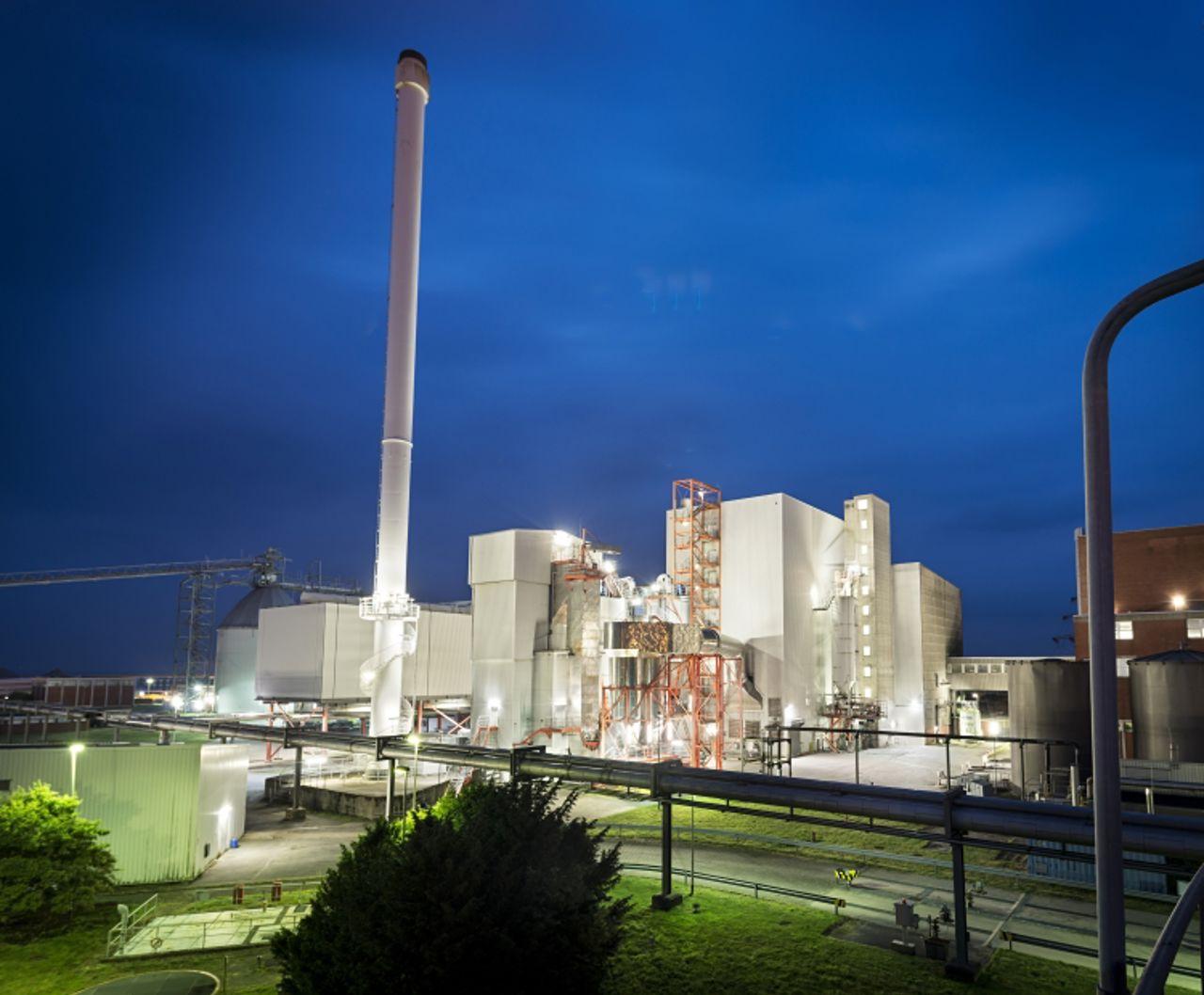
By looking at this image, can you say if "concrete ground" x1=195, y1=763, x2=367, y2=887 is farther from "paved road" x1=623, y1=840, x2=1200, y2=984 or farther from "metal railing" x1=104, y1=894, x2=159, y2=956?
"paved road" x1=623, y1=840, x2=1200, y2=984

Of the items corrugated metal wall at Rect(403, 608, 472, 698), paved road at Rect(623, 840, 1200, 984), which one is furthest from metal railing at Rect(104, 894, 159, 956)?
corrugated metal wall at Rect(403, 608, 472, 698)

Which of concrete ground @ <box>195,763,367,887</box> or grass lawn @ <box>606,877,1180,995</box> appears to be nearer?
grass lawn @ <box>606,877,1180,995</box>

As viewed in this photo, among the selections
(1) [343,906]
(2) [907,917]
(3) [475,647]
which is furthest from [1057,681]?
(1) [343,906]

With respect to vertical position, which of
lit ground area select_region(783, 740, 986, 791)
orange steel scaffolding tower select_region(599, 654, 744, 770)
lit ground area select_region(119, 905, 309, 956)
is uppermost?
orange steel scaffolding tower select_region(599, 654, 744, 770)

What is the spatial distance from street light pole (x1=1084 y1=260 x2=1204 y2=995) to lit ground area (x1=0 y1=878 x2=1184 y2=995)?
485 inches

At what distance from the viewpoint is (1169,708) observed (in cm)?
3669

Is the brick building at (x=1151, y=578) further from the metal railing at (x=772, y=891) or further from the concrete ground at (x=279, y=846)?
the concrete ground at (x=279, y=846)

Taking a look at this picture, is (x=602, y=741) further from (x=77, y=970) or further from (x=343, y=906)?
(x=343, y=906)

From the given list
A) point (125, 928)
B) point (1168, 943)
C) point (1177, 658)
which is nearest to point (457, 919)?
point (1168, 943)

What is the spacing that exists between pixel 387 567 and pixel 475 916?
33.1 m

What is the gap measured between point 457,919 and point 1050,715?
122 ft

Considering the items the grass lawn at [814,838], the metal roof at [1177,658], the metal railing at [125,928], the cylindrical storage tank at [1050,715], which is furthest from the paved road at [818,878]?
the metal roof at [1177,658]

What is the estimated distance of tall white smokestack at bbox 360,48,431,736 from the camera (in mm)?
43781

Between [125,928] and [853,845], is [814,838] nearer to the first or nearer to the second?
[853,845]
